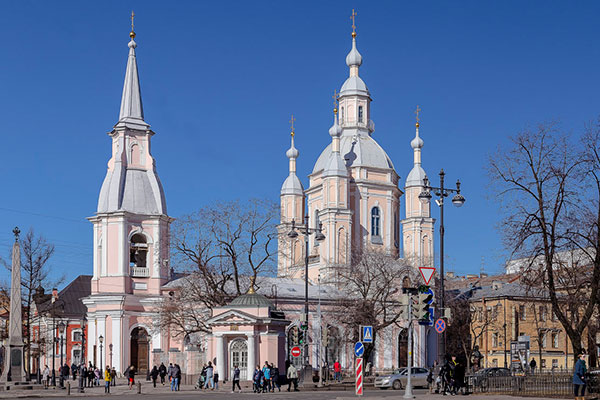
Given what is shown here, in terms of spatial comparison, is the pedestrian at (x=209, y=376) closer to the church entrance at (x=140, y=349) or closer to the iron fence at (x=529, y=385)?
the iron fence at (x=529, y=385)

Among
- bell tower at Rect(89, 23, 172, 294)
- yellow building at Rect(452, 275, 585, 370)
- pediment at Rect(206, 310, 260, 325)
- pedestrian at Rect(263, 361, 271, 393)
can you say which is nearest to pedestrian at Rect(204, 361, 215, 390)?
pediment at Rect(206, 310, 260, 325)

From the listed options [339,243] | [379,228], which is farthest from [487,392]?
[379,228]

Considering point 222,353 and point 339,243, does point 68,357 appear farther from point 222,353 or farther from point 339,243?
point 222,353

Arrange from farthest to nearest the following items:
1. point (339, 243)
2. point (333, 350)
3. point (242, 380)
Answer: point (339, 243)
point (333, 350)
point (242, 380)

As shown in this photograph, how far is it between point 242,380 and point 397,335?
25.2m

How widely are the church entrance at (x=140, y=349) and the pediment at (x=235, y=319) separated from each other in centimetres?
2164

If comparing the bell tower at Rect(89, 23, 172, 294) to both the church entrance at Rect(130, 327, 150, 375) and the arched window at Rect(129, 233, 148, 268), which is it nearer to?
the arched window at Rect(129, 233, 148, 268)

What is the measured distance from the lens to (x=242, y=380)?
4922 centimetres

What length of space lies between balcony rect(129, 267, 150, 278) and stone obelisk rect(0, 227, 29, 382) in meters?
22.5

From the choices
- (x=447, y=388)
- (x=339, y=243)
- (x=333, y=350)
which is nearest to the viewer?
(x=447, y=388)

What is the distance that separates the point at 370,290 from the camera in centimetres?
6844

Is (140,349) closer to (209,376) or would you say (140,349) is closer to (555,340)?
(209,376)

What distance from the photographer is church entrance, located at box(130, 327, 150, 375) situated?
69.8 m

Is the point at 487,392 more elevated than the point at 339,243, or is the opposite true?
the point at 339,243
